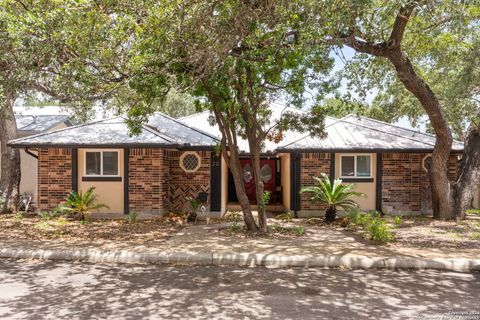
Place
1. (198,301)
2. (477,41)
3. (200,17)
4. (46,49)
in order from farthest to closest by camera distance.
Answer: (477,41), (46,49), (200,17), (198,301)

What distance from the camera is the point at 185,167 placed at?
1455 cm

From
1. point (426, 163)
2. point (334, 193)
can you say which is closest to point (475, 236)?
point (334, 193)

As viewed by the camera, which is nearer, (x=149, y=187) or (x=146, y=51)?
(x=146, y=51)

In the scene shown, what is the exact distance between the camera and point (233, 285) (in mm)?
6516

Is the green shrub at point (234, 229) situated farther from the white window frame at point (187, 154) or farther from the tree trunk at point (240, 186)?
the white window frame at point (187, 154)

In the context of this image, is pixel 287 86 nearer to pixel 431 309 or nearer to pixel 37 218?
pixel 431 309

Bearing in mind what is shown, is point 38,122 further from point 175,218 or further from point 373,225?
point 373,225

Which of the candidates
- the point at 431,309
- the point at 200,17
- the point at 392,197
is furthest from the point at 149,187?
the point at 431,309

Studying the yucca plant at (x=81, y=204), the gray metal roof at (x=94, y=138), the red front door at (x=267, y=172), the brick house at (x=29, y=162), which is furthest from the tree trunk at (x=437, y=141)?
the brick house at (x=29, y=162)

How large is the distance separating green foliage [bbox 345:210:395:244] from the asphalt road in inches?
91.5

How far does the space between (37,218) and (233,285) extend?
987 centimetres

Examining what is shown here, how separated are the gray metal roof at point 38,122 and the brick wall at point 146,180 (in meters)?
7.57

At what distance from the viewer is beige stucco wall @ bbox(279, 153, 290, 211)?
15.4 m

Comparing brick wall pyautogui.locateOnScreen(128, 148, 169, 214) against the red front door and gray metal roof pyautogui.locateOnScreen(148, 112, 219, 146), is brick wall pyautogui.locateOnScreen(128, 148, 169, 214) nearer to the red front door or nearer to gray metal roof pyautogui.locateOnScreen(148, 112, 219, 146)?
gray metal roof pyautogui.locateOnScreen(148, 112, 219, 146)
